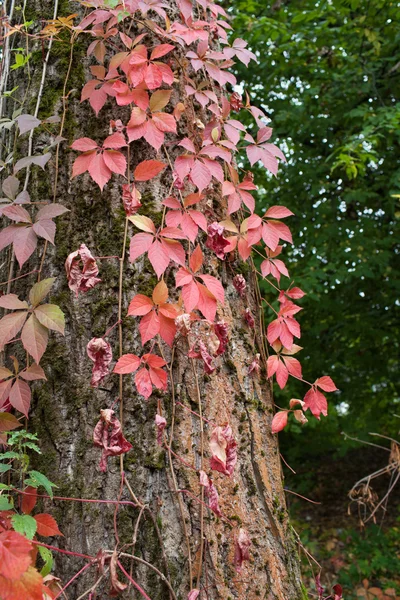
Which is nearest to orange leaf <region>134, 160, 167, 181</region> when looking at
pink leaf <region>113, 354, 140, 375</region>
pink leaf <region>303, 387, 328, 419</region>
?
pink leaf <region>113, 354, 140, 375</region>

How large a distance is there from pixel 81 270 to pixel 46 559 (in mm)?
651

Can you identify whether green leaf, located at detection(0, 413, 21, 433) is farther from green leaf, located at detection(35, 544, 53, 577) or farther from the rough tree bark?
green leaf, located at detection(35, 544, 53, 577)

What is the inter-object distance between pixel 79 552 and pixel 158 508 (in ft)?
0.70

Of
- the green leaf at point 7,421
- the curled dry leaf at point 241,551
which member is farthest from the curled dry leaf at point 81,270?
Answer: the curled dry leaf at point 241,551

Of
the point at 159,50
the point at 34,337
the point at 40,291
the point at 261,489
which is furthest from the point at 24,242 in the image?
the point at 261,489

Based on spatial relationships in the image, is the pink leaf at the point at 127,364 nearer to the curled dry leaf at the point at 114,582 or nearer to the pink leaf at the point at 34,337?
the pink leaf at the point at 34,337

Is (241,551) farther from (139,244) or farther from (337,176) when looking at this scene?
(337,176)

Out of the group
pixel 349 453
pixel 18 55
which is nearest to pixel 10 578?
pixel 18 55

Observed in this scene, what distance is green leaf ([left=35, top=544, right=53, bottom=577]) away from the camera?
116 cm

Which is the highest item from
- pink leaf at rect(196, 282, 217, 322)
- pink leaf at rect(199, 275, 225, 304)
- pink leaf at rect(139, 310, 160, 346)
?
pink leaf at rect(199, 275, 225, 304)

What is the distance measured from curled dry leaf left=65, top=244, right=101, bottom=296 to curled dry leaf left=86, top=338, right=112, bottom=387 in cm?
13

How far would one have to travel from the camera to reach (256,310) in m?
1.70

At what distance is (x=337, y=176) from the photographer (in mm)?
5574

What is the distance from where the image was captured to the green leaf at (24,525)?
1.08 meters
